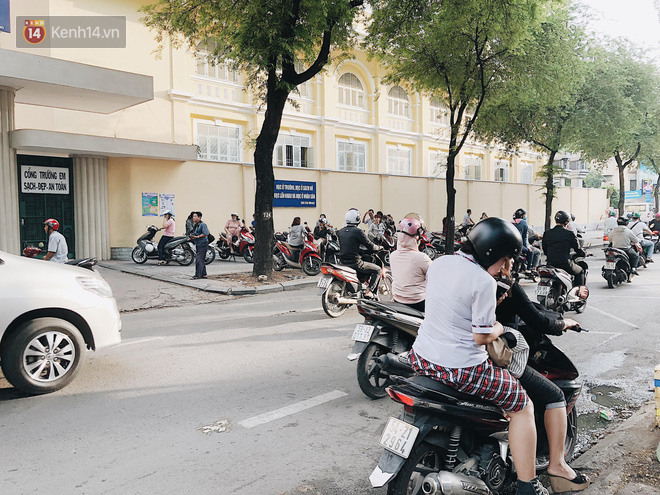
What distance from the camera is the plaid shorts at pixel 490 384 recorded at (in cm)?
275

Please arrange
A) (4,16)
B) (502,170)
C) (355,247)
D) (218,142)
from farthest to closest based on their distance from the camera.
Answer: (502,170) < (218,142) < (4,16) < (355,247)

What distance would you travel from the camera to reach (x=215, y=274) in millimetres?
14367

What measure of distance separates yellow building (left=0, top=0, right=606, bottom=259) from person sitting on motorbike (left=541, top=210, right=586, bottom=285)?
8459mm

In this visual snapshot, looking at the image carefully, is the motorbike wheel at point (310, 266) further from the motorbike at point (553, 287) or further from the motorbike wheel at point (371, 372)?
the motorbike wheel at point (371, 372)

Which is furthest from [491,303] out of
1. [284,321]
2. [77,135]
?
[77,135]

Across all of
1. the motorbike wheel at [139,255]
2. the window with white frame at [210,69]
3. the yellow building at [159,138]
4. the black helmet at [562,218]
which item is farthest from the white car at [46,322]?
the window with white frame at [210,69]

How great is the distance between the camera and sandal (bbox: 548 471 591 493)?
312 centimetres

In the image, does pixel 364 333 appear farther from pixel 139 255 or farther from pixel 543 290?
pixel 139 255

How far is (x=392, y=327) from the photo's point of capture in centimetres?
504

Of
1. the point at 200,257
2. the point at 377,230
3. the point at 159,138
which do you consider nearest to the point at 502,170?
the point at 377,230

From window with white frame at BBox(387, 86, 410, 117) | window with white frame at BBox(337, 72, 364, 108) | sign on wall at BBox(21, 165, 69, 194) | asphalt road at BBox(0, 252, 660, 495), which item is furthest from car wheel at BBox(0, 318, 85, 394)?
window with white frame at BBox(387, 86, 410, 117)

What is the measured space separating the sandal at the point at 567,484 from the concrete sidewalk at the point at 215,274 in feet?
30.5

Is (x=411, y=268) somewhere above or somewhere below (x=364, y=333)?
above

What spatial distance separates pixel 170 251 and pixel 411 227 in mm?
12416
